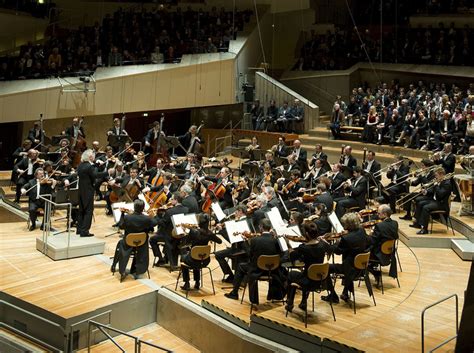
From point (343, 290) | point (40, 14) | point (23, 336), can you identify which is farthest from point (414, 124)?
point (40, 14)

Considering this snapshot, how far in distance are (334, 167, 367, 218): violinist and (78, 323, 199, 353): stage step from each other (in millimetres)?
4120

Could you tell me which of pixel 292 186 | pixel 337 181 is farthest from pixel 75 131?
pixel 337 181

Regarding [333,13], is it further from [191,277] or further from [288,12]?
[191,277]

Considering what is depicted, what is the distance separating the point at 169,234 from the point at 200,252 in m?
1.23

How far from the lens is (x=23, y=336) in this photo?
8406 millimetres

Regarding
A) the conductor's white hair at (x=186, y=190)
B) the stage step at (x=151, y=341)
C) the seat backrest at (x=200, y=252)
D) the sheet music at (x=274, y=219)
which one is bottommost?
the stage step at (x=151, y=341)

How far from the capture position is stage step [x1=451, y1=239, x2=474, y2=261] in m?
10.0

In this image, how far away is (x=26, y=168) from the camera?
1310 centimetres

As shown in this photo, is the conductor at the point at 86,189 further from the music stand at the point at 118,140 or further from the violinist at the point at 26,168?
the music stand at the point at 118,140

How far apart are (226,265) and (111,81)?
1072 centimetres

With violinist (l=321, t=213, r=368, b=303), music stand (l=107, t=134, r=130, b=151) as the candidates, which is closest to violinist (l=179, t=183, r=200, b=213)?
violinist (l=321, t=213, r=368, b=303)

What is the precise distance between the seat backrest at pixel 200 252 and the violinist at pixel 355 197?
360cm

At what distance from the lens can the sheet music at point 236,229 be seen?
8164mm

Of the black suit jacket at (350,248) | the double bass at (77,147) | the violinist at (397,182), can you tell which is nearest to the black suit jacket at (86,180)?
the double bass at (77,147)
